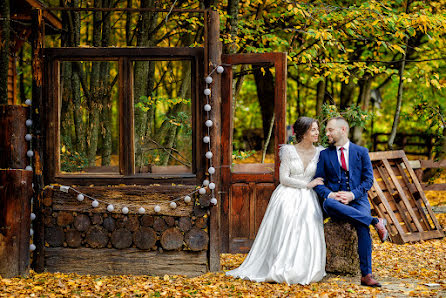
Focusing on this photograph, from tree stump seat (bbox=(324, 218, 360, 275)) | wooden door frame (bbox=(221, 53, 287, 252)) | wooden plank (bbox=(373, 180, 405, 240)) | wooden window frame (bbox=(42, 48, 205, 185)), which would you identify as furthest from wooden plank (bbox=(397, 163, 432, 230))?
wooden window frame (bbox=(42, 48, 205, 185))

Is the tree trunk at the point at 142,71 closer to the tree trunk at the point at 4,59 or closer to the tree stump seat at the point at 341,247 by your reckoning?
the tree trunk at the point at 4,59

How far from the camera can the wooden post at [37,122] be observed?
20.4ft

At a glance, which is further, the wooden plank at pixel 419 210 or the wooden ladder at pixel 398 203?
the wooden plank at pixel 419 210

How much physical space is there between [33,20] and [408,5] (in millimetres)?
7769

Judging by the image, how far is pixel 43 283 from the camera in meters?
5.80

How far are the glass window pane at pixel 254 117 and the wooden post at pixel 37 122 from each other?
267cm

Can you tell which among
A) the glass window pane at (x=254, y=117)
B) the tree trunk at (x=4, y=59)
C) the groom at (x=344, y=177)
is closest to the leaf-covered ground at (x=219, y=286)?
the groom at (x=344, y=177)

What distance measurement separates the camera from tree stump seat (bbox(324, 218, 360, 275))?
237 inches

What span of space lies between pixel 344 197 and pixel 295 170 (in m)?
0.64

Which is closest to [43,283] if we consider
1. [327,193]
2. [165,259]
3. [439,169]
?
[165,259]

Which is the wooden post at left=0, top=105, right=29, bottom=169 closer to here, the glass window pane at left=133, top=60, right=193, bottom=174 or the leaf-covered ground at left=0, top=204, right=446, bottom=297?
the leaf-covered ground at left=0, top=204, right=446, bottom=297

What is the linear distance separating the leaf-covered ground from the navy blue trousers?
0.87ft

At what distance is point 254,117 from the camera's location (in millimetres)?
24344

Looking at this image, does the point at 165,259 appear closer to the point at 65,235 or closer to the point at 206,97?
the point at 65,235
